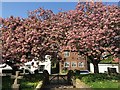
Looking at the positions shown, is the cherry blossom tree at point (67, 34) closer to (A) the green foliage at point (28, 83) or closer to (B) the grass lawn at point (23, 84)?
(A) the green foliage at point (28, 83)

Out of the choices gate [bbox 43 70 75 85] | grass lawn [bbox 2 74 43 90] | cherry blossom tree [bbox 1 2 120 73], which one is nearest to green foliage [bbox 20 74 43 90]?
grass lawn [bbox 2 74 43 90]

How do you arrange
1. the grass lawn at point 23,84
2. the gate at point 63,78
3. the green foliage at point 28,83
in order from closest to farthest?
the grass lawn at point 23,84, the green foliage at point 28,83, the gate at point 63,78

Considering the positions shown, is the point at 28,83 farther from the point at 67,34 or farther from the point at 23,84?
the point at 67,34

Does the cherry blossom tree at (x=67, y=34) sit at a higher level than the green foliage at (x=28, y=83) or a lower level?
higher

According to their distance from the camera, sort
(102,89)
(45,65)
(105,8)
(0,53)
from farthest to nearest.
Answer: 1. (45,65)
2. (105,8)
3. (0,53)
4. (102,89)

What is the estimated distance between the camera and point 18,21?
3177cm

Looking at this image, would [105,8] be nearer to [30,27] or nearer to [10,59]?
[30,27]

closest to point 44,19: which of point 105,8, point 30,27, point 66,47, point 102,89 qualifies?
point 30,27

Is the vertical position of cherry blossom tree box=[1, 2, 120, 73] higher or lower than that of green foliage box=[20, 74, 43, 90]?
higher

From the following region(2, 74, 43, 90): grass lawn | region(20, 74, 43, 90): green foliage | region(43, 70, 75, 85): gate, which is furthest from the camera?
region(43, 70, 75, 85): gate

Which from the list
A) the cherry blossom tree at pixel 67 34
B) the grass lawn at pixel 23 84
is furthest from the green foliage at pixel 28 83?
the cherry blossom tree at pixel 67 34

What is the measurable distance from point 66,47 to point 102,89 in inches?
434

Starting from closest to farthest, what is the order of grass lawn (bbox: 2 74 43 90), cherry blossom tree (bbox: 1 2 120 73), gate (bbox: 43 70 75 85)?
grass lawn (bbox: 2 74 43 90) < cherry blossom tree (bbox: 1 2 120 73) < gate (bbox: 43 70 75 85)

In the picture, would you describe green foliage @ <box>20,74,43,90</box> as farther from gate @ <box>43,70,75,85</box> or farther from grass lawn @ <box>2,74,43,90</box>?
gate @ <box>43,70,75,85</box>
